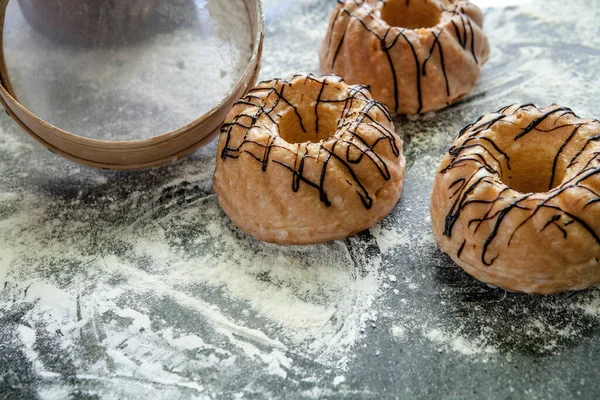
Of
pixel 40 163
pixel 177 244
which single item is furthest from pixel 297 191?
pixel 40 163

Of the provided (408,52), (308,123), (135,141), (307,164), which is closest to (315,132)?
(308,123)

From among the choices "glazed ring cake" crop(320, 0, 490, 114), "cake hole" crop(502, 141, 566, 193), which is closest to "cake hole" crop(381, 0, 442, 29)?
"glazed ring cake" crop(320, 0, 490, 114)

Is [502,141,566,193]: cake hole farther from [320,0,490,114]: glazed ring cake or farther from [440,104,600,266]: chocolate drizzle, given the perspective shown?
[320,0,490,114]: glazed ring cake

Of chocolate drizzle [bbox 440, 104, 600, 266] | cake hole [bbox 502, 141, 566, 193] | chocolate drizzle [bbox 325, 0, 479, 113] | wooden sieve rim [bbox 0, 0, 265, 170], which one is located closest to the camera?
chocolate drizzle [bbox 440, 104, 600, 266]

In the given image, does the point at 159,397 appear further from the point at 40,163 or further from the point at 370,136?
the point at 40,163

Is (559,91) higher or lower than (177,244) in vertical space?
higher

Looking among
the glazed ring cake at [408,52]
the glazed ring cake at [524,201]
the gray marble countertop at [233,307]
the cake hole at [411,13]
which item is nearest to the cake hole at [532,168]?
the glazed ring cake at [524,201]

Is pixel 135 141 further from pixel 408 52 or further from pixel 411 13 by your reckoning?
pixel 411 13
